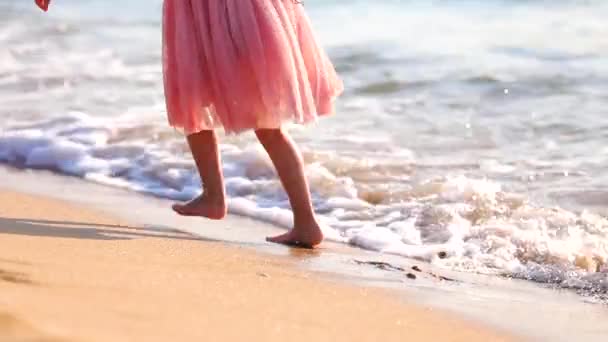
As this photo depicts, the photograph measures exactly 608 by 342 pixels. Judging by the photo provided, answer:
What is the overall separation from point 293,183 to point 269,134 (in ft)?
0.64

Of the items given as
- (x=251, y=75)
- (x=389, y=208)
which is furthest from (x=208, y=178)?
(x=389, y=208)

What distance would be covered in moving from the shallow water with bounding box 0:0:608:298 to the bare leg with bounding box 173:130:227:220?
424 mm

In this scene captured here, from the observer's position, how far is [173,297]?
3090mm

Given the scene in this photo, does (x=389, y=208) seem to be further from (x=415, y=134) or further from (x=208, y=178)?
(x=415, y=134)

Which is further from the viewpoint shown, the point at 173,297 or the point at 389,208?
the point at 389,208

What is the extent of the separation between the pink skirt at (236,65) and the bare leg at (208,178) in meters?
0.12

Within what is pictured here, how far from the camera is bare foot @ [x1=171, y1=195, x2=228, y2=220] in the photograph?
461cm

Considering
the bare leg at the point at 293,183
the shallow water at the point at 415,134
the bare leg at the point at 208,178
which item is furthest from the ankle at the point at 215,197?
the shallow water at the point at 415,134

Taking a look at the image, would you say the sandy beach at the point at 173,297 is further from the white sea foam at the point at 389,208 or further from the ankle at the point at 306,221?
the white sea foam at the point at 389,208

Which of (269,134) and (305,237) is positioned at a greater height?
(269,134)

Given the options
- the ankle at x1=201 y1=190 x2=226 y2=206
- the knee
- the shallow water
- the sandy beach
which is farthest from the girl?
the shallow water

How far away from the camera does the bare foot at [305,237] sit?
4.48m

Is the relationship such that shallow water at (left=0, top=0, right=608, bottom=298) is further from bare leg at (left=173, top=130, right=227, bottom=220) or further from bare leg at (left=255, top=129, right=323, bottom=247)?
bare leg at (left=173, top=130, right=227, bottom=220)

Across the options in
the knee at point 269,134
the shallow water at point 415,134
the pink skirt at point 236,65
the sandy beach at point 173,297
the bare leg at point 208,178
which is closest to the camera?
the sandy beach at point 173,297
